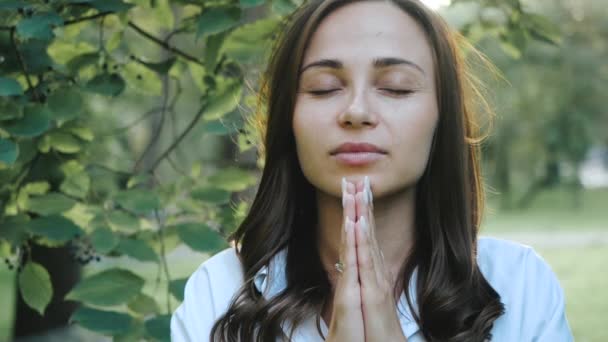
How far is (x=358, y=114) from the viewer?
1.62m

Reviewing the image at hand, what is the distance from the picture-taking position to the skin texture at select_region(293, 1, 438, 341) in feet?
5.04

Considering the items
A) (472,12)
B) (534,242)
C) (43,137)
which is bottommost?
(534,242)

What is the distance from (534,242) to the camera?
47.9ft

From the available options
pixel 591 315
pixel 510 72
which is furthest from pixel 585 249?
pixel 510 72

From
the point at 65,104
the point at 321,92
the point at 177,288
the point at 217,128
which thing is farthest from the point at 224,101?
the point at 321,92

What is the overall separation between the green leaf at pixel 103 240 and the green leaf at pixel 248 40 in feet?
1.97

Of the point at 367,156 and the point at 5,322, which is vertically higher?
the point at 367,156

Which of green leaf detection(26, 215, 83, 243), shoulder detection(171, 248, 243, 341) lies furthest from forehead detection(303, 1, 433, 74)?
green leaf detection(26, 215, 83, 243)

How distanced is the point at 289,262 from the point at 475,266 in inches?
16.9

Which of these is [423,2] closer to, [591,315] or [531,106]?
[591,315]

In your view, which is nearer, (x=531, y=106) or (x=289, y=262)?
(x=289, y=262)

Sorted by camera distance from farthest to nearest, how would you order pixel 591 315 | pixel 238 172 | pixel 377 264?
pixel 591 315, pixel 238 172, pixel 377 264

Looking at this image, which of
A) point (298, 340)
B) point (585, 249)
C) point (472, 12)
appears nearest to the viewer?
point (298, 340)

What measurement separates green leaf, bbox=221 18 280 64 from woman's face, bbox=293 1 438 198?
527 mm
